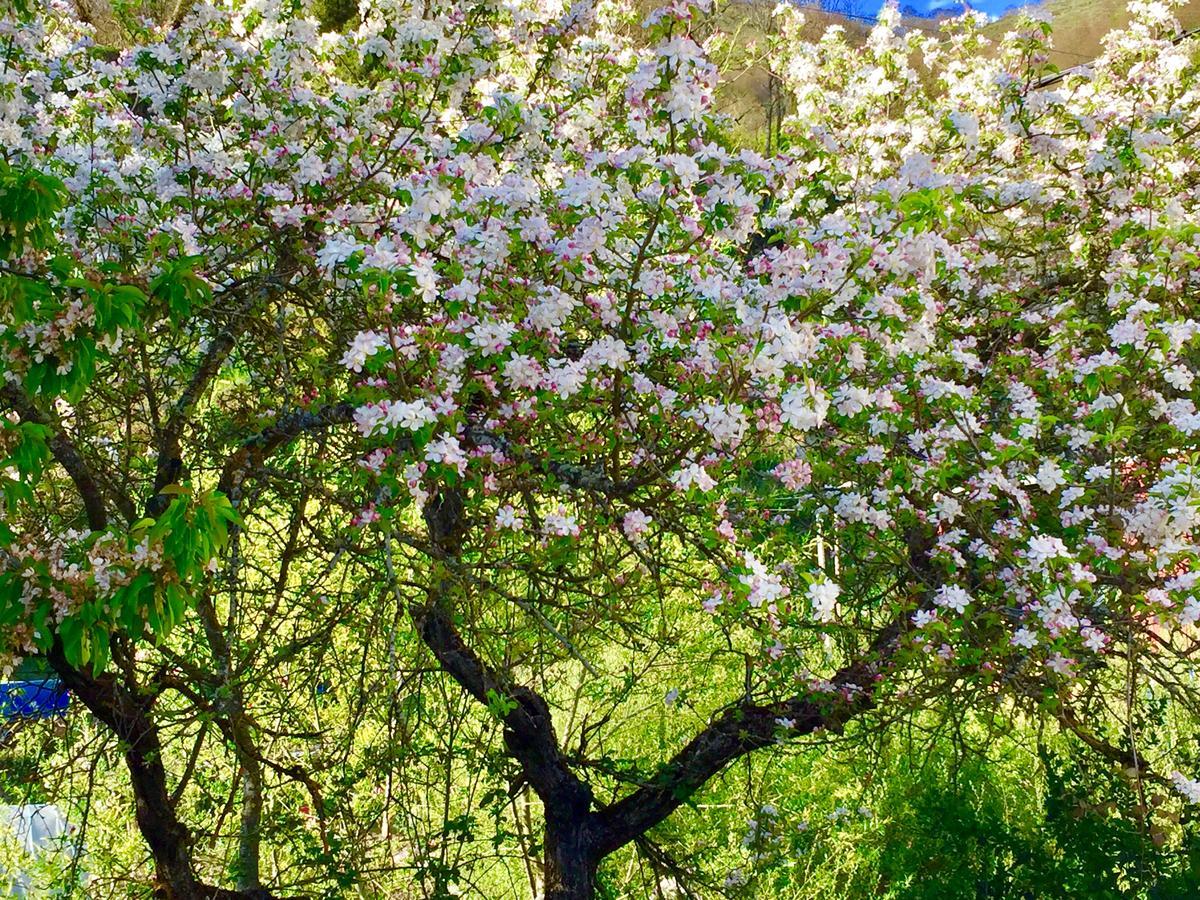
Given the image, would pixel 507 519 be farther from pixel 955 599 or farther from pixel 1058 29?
pixel 1058 29

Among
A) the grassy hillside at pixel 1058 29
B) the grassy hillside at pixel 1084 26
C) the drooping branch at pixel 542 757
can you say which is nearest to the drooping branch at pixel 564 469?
the drooping branch at pixel 542 757

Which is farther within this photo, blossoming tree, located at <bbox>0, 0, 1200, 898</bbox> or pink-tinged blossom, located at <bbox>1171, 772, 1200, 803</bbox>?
pink-tinged blossom, located at <bbox>1171, 772, 1200, 803</bbox>

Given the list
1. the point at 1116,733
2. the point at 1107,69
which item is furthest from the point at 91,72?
the point at 1116,733

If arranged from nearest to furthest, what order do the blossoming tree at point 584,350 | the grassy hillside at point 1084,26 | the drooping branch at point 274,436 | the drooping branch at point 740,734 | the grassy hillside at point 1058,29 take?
the blossoming tree at point 584,350
the drooping branch at point 274,436
the drooping branch at point 740,734
the grassy hillside at point 1058,29
the grassy hillside at point 1084,26

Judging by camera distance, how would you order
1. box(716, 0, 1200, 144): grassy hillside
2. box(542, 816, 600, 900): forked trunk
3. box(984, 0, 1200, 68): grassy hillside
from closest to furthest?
box(542, 816, 600, 900): forked trunk
box(716, 0, 1200, 144): grassy hillside
box(984, 0, 1200, 68): grassy hillside

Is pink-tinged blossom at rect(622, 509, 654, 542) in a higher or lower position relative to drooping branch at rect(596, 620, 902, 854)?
higher

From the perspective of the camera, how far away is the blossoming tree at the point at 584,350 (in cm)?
250

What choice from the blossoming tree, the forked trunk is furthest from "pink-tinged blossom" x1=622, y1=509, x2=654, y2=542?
the forked trunk

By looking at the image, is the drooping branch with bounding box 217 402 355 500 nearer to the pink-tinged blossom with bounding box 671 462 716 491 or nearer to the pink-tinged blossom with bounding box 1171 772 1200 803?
the pink-tinged blossom with bounding box 671 462 716 491

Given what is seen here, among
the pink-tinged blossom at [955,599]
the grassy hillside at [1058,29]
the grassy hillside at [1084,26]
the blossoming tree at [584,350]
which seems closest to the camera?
the blossoming tree at [584,350]

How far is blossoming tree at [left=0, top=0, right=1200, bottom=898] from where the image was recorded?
250cm

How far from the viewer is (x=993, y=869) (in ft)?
13.9

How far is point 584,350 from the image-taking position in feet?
9.99

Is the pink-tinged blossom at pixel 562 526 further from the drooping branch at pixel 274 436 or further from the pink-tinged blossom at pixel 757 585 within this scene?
the drooping branch at pixel 274 436
